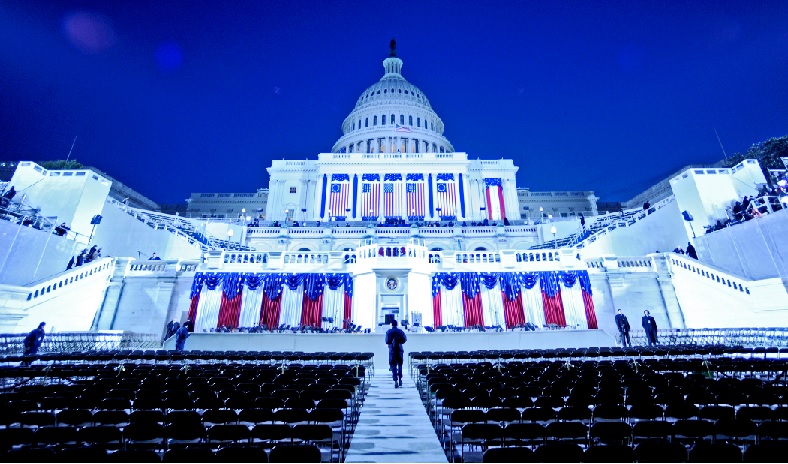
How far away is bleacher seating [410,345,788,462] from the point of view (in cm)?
413

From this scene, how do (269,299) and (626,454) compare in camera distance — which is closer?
(626,454)

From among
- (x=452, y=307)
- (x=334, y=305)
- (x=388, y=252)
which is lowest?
(x=452, y=307)

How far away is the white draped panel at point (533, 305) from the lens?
26719mm

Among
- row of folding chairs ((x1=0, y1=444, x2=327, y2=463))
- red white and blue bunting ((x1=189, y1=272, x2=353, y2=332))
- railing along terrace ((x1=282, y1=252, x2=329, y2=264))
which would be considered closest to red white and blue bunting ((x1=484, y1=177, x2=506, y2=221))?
railing along terrace ((x1=282, y1=252, x2=329, y2=264))

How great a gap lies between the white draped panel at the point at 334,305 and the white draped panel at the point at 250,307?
435 cm

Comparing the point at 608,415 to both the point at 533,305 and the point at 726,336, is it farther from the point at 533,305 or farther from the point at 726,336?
the point at 533,305

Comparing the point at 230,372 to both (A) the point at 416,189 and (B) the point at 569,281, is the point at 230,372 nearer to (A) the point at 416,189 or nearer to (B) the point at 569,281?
(B) the point at 569,281

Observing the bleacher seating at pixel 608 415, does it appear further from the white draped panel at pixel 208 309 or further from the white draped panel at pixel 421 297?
the white draped panel at pixel 208 309

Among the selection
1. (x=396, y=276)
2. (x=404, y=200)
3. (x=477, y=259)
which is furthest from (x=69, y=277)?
(x=404, y=200)

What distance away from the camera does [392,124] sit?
3339 inches

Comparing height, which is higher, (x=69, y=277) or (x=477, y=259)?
(x=477, y=259)

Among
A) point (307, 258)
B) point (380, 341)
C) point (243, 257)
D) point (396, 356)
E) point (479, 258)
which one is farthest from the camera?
point (479, 258)

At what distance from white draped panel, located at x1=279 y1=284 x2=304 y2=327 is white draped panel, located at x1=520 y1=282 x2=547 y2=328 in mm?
14934

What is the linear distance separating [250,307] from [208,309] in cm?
264
